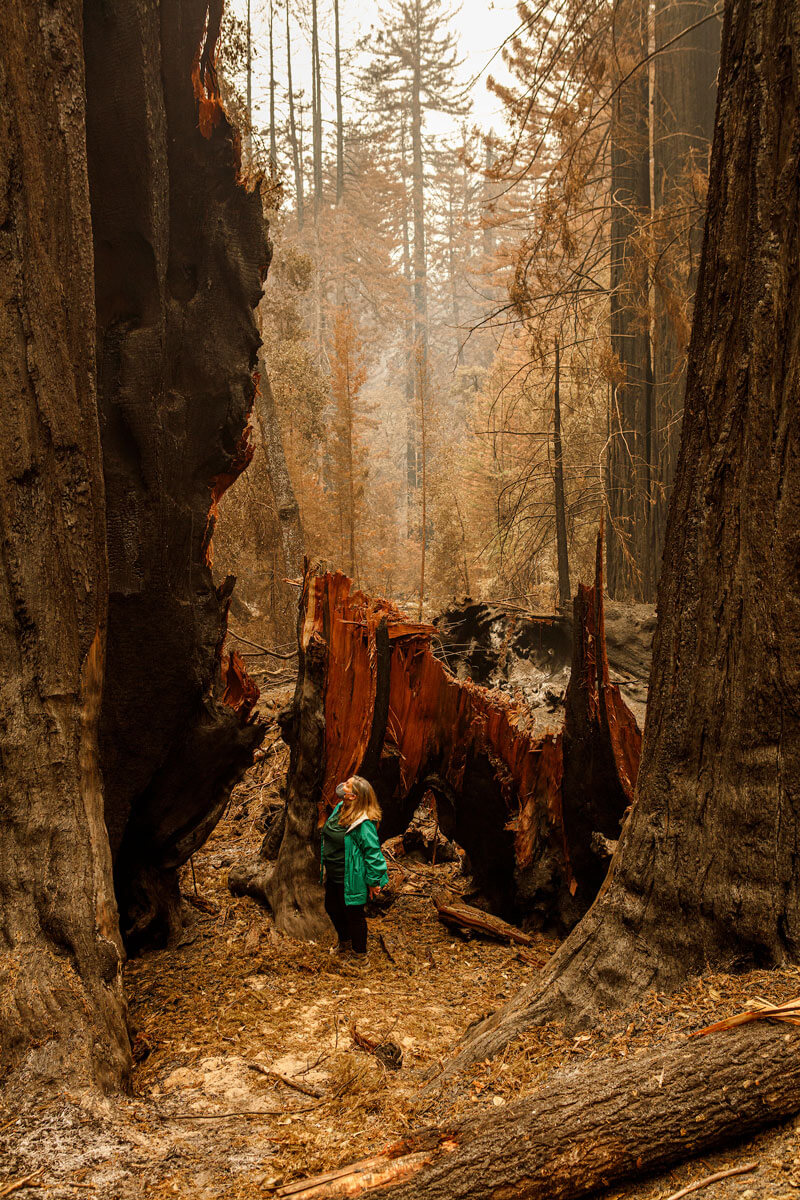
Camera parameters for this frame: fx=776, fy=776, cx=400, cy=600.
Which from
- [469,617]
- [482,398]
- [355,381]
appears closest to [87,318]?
[469,617]

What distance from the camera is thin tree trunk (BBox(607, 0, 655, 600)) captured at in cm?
753

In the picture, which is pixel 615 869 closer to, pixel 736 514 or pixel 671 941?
pixel 671 941

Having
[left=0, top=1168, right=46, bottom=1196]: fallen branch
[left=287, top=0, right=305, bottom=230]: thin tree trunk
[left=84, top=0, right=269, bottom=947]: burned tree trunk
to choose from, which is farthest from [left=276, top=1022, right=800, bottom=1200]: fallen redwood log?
[left=287, top=0, right=305, bottom=230]: thin tree trunk

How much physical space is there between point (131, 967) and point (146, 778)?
1.11 metres

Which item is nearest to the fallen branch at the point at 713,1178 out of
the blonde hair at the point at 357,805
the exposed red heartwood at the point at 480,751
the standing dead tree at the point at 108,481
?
the standing dead tree at the point at 108,481

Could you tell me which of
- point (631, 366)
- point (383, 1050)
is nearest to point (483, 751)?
point (383, 1050)

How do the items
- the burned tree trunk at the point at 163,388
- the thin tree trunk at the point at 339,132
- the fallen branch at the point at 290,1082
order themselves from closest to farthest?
the fallen branch at the point at 290,1082 < the burned tree trunk at the point at 163,388 < the thin tree trunk at the point at 339,132

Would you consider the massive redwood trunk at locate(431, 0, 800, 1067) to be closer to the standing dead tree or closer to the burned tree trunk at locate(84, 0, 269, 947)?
the standing dead tree

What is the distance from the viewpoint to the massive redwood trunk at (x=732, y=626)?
2.59 metres

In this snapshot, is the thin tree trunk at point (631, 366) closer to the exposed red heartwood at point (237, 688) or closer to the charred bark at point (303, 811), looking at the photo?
the charred bark at point (303, 811)

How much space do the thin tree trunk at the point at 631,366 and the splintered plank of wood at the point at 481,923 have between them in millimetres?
3611

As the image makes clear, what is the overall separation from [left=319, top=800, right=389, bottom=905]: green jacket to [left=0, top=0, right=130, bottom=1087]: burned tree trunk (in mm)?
1948

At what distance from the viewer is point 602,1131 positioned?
202cm

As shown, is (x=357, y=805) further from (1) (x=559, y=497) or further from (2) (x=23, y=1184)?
(1) (x=559, y=497)
